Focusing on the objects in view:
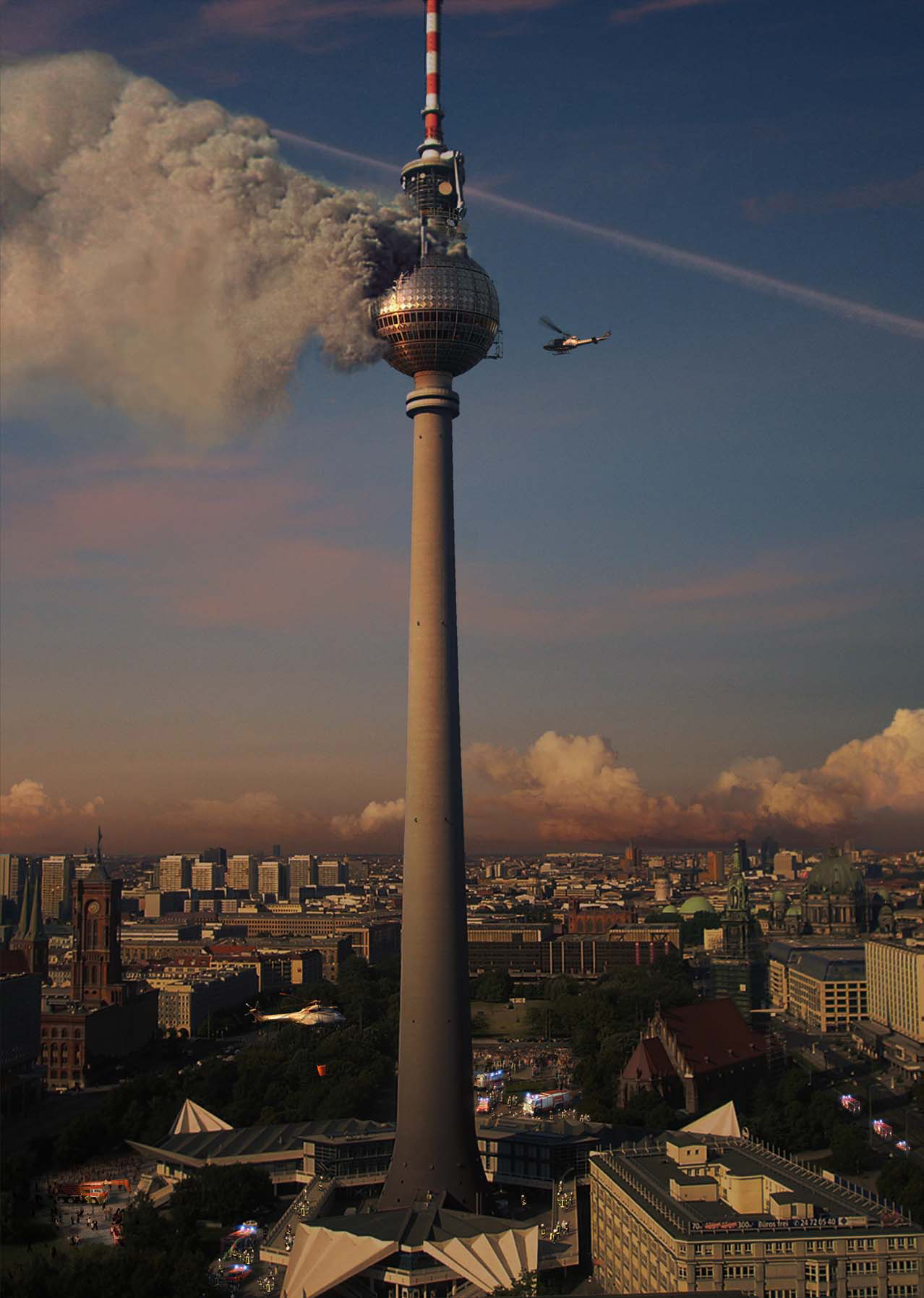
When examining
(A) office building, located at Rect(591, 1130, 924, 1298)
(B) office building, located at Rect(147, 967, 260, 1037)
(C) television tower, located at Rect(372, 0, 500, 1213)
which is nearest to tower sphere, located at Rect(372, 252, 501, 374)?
(C) television tower, located at Rect(372, 0, 500, 1213)

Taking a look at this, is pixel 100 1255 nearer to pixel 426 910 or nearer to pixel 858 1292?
pixel 426 910

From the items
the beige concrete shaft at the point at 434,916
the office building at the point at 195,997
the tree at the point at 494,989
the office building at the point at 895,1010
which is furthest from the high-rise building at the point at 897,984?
the beige concrete shaft at the point at 434,916

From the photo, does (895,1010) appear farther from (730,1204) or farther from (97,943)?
(730,1204)

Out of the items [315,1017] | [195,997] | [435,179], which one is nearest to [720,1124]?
[435,179]

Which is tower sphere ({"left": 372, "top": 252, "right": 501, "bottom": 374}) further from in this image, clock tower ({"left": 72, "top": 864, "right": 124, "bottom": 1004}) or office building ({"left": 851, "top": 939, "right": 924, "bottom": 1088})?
clock tower ({"left": 72, "top": 864, "right": 124, "bottom": 1004})

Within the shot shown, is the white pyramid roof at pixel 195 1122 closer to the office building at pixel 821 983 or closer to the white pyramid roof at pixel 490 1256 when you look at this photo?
the white pyramid roof at pixel 490 1256

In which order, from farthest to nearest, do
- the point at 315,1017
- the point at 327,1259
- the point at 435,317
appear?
the point at 315,1017 < the point at 435,317 < the point at 327,1259

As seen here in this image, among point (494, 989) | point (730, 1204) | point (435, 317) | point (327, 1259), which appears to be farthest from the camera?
point (494, 989)
